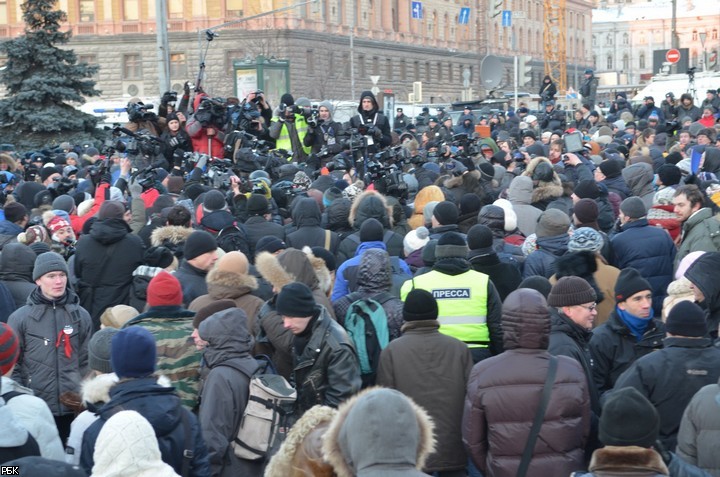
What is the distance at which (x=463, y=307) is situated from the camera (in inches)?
274

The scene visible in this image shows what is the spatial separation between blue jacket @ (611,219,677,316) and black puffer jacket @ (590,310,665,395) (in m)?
2.18

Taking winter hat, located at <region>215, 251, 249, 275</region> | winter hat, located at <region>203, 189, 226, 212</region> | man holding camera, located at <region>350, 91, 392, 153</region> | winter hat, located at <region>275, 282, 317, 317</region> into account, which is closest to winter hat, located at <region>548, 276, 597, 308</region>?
winter hat, located at <region>275, 282, 317, 317</region>

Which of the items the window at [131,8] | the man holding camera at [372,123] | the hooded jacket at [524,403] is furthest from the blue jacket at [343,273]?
the window at [131,8]

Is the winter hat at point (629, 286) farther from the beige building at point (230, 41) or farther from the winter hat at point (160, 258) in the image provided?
the beige building at point (230, 41)

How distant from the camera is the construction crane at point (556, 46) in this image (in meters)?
84.9

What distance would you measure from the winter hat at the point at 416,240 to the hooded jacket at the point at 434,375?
9.20 feet

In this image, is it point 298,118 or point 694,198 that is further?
point 298,118

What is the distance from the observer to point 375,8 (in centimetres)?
7688

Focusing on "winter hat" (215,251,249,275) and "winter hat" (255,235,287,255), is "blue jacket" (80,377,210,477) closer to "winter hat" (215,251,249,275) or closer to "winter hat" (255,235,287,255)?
"winter hat" (215,251,249,275)

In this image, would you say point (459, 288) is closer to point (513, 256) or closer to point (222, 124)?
point (513, 256)

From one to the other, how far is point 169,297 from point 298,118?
8880 millimetres

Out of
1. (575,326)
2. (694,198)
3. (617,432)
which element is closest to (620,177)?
(694,198)

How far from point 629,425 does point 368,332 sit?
2.71 meters

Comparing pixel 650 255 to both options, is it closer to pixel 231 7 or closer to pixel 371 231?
pixel 371 231
